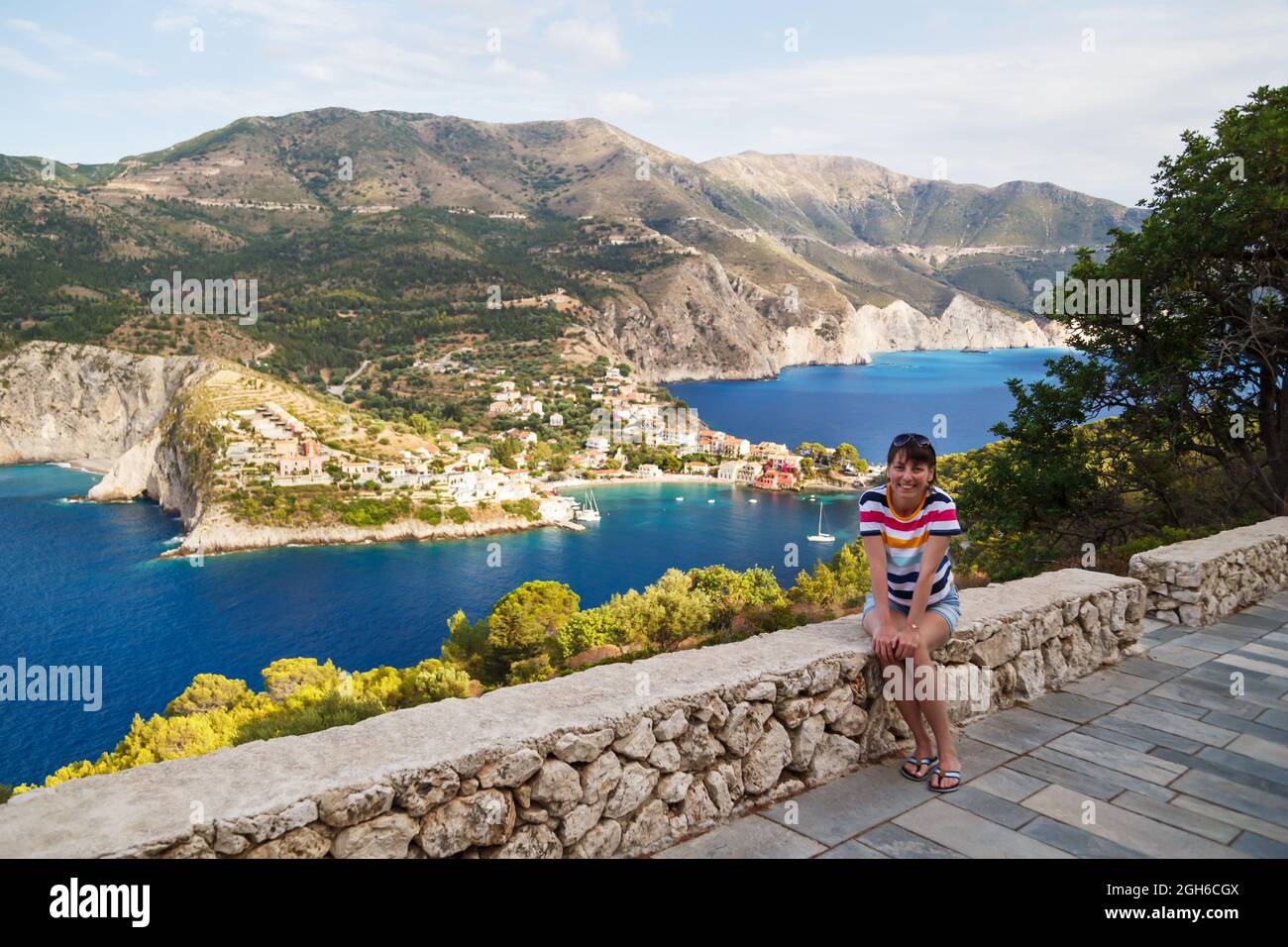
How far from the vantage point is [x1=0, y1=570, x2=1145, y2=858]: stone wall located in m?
2.18

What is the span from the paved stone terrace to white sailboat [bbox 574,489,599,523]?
57498mm

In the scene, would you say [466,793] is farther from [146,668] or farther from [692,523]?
[692,523]

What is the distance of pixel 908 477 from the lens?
134 inches

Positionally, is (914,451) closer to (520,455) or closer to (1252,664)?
(1252,664)

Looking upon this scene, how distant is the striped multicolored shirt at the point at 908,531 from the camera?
136 inches

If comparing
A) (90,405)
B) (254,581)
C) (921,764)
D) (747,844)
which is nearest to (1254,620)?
(921,764)

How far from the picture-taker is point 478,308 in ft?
337

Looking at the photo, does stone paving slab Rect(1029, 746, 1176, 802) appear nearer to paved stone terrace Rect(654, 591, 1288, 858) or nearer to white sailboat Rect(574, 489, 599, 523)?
paved stone terrace Rect(654, 591, 1288, 858)

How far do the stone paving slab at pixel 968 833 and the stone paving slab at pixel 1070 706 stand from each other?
1.49 meters

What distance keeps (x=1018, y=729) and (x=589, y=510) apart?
199ft

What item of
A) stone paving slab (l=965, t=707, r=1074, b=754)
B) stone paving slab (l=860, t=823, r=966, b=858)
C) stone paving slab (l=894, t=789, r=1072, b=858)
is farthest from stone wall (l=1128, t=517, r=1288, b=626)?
stone paving slab (l=860, t=823, r=966, b=858)

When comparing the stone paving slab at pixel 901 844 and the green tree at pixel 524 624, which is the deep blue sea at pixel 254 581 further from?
Result: the stone paving slab at pixel 901 844

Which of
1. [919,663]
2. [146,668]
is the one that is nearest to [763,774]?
[919,663]

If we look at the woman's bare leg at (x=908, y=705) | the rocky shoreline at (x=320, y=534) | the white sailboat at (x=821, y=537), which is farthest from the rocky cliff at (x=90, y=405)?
the woman's bare leg at (x=908, y=705)
